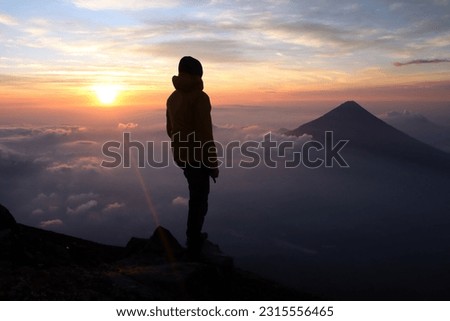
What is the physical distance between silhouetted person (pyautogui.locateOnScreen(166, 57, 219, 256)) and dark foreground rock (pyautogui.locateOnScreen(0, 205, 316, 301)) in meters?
1.44

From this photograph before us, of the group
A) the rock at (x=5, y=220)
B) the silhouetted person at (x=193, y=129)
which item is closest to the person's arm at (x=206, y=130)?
the silhouetted person at (x=193, y=129)

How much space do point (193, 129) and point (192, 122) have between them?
13 centimetres

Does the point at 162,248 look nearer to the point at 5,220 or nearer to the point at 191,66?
the point at 5,220

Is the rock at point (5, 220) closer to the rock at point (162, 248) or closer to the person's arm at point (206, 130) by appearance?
the rock at point (162, 248)

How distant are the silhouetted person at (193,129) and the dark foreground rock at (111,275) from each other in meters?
1.44

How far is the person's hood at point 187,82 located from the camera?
273 inches

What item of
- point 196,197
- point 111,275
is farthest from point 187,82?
point 111,275

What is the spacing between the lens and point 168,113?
25.3ft

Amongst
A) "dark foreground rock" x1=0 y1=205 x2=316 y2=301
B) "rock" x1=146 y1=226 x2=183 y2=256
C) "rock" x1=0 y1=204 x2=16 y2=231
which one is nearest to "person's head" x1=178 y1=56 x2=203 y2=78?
"dark foreground rock" x1=0 y1=205 x2=316 y2=301
